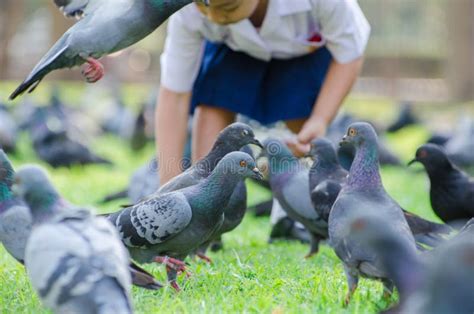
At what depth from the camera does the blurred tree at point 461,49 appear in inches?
666

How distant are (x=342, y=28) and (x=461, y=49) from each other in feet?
40.8

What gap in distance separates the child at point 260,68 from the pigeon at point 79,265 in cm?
219

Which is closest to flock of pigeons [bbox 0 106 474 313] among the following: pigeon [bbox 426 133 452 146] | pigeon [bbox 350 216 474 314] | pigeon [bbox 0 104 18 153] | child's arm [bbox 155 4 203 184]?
pigeon [bbox 350 216 474 314]

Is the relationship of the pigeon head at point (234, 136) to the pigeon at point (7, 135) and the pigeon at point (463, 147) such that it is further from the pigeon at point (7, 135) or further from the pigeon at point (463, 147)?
the pigeon at point (7, 135)

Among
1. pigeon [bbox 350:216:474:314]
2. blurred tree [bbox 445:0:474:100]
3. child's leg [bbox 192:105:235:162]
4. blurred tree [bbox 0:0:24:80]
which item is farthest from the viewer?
blurred tree [bbox 0:0:24:80]

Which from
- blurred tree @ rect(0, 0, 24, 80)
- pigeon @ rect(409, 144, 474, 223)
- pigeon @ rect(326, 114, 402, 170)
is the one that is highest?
pigeon @ rect(409, 144, 474, 223)

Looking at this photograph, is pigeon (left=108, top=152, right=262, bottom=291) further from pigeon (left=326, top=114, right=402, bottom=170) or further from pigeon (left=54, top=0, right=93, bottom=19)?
pigeon (left=326, top=114, right=402, bottom=170)

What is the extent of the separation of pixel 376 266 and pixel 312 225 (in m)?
1.92

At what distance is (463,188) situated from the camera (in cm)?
571

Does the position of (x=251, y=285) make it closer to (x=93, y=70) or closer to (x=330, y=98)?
(x=93, y=70)

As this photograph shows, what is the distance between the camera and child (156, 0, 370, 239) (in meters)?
5.58

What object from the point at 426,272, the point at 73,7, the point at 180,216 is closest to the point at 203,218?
the point at 180,216

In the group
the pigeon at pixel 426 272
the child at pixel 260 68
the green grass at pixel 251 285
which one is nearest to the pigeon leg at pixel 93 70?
the green grass at pixel 251 285

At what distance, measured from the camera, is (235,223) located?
4.97 m
